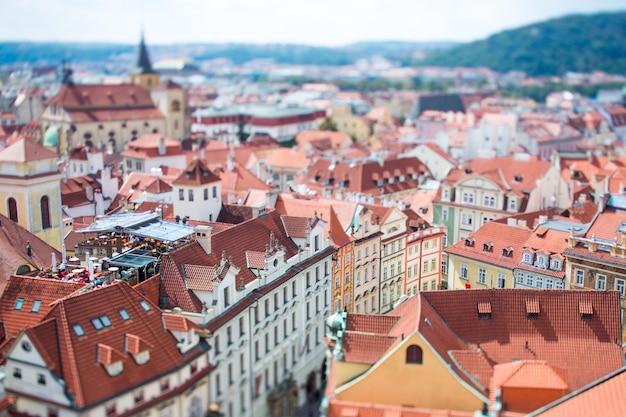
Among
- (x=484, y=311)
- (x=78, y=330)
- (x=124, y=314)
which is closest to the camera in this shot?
(x=78, y=330)

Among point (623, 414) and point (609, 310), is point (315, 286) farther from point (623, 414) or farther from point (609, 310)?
point (623, 414)

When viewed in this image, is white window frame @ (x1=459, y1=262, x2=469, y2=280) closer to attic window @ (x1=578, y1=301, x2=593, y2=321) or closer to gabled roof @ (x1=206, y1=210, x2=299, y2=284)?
gabled roof @ (x1=206, y1=210, x2=299, y2=284)

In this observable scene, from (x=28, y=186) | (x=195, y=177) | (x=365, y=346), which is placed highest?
(x=28, y=186)

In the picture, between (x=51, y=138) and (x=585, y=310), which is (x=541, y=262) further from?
(x=51, y=138)

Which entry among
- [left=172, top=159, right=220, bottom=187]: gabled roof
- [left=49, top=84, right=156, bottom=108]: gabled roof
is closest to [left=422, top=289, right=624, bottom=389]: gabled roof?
[left=172, top=159, right=220, bottom=187]: gabled roof

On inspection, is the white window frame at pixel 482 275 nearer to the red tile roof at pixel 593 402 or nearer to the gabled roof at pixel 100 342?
the red tile roof at pixel 593 402

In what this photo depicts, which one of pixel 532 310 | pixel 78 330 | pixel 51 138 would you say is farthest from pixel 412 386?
pixel 51 138

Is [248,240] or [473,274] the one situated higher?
[248,240]
